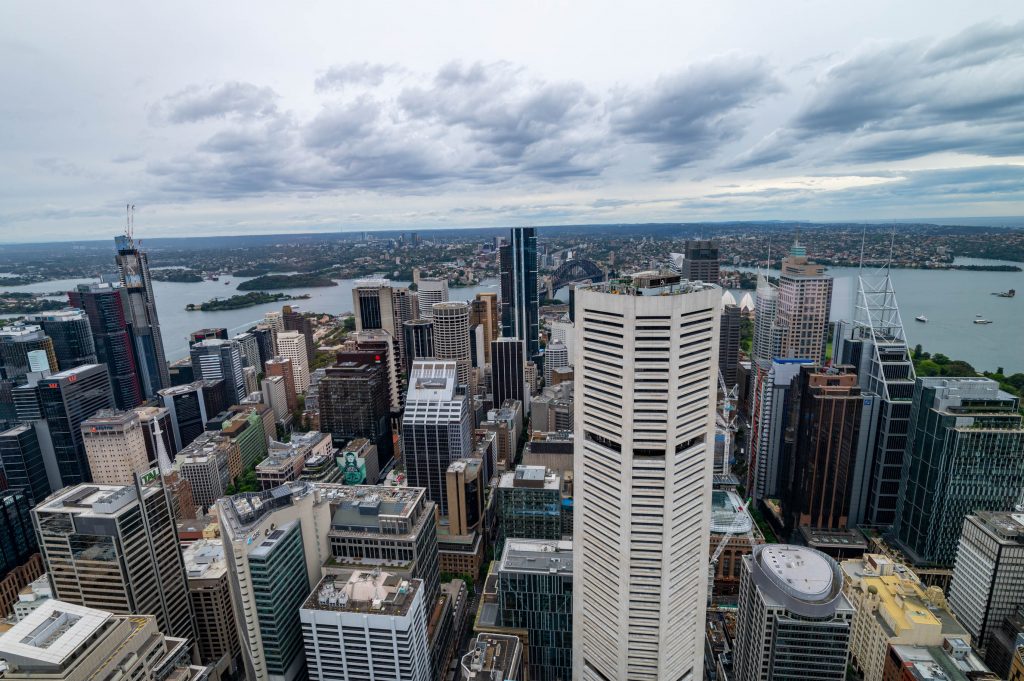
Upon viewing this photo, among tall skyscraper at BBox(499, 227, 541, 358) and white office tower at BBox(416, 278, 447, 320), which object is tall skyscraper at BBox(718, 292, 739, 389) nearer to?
tall skyscraper at BBox(499, 227, 541, 358)

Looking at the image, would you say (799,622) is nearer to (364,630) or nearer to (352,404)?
(364,630)

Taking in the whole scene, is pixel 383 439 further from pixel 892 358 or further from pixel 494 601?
pixel 892 358

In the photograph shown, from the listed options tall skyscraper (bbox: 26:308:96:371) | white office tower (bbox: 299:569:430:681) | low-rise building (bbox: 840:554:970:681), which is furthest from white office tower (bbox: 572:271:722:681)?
tall skyscraper (bbox: 26:308:96:371)

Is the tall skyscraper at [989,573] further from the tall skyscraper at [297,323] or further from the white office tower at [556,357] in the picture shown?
the tall skyscraper at [297,323]

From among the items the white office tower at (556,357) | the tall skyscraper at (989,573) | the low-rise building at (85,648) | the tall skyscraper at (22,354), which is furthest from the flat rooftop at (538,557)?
the tall skyscraper at (22,354)

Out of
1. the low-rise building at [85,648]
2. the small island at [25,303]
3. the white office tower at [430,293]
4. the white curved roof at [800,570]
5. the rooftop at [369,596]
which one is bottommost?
the white curved roof at [800,570]

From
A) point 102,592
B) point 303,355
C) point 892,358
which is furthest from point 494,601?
point 303,355
